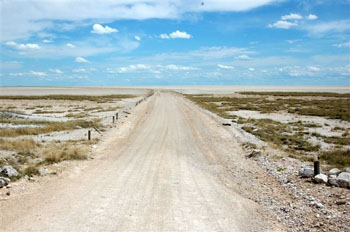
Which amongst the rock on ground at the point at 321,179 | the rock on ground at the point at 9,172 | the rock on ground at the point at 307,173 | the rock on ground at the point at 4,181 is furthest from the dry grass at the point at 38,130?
the rock on ground at the point at 321,179

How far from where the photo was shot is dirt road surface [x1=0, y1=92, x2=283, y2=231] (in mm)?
7105

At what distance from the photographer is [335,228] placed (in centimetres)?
700

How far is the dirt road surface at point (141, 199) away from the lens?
7.11 metres

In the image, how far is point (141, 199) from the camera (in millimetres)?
8578

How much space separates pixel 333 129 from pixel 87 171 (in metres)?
22.0

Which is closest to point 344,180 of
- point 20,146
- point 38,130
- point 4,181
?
point 4,181

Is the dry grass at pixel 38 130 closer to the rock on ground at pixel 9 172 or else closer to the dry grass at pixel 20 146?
the dry grass at pixel 20 146

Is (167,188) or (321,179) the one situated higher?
(321,179)

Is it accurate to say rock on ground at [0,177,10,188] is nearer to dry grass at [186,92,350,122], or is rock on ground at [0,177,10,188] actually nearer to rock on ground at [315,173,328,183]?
rock on ground at [315,173,328,183]

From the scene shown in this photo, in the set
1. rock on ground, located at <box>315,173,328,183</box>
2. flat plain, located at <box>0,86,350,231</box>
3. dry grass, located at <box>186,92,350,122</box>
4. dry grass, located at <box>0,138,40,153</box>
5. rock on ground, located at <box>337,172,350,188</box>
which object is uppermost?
dry grass, located at <box>186,92,350,122</box>

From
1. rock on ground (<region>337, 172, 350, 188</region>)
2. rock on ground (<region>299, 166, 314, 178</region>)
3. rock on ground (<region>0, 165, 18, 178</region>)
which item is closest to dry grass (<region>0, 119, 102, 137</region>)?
rock on ground (<region>0, 165, 18, 178</region>)

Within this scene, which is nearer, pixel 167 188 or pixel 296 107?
pixel 167 188

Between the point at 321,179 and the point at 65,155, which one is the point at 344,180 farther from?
the point at 65,155

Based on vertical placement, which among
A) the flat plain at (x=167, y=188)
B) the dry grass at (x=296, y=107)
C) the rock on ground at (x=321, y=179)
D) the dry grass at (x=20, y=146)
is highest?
the dry grass at (x=296, y=107)
